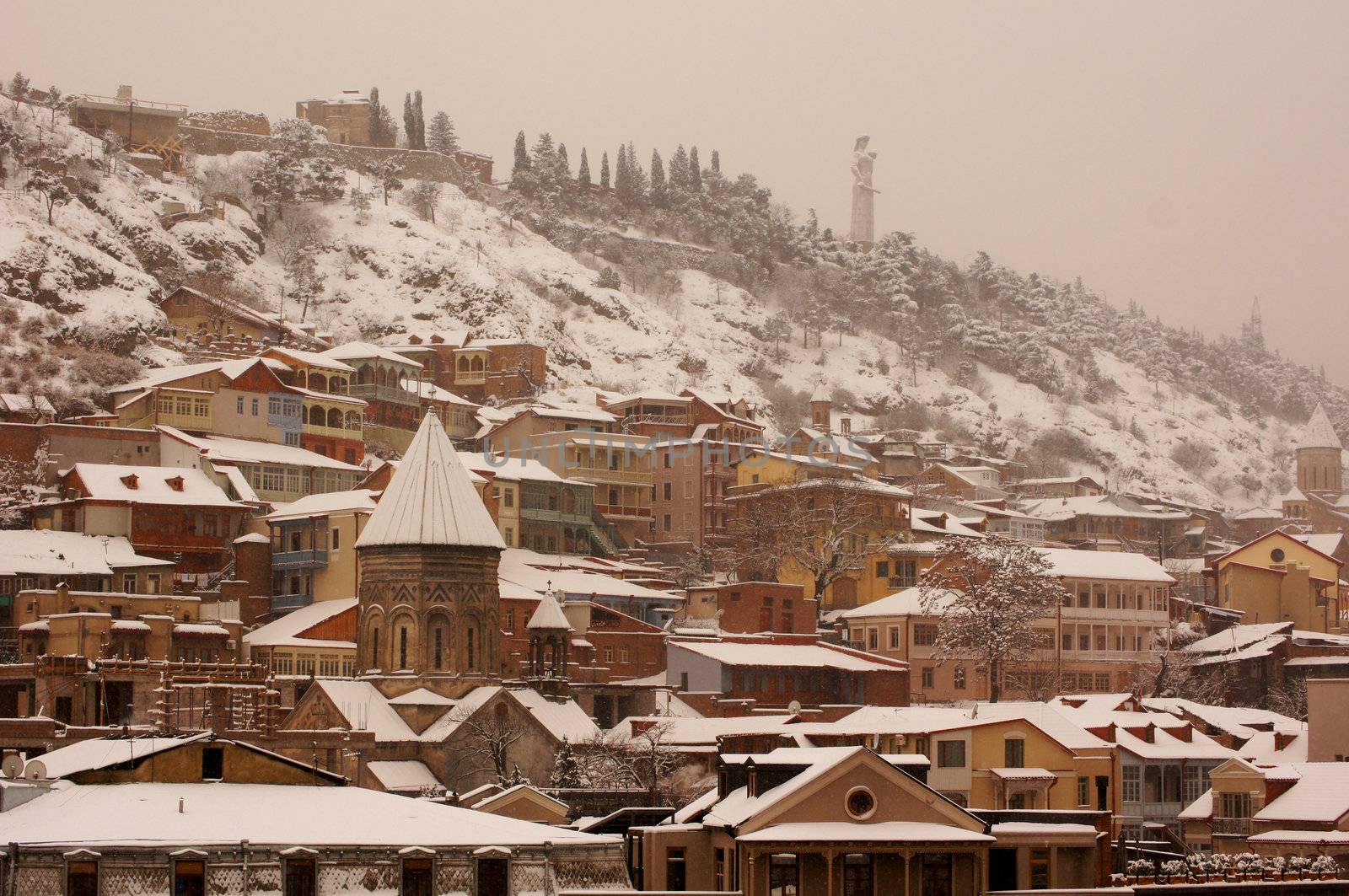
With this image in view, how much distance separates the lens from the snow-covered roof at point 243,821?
126 ft

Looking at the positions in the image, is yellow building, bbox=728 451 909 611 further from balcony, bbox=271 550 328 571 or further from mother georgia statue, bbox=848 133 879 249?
mother georgia statue, bbox=848 133 879 249

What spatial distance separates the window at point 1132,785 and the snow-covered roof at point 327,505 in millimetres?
28344

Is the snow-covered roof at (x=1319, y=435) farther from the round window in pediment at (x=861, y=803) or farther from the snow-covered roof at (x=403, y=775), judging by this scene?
the round window in pediment at (x=861, y=803)

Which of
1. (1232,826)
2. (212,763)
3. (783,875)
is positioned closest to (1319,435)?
(1232,826)

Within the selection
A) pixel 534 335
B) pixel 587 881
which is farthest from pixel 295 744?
pixel 534 335

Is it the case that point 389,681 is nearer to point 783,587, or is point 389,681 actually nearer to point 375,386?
point 783,587

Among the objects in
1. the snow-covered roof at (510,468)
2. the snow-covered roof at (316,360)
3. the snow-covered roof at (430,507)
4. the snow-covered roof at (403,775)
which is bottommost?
the snow-covered roof at (403,775)

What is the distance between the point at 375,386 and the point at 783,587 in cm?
2853

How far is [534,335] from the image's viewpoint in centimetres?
13312

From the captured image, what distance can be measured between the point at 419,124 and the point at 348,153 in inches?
445

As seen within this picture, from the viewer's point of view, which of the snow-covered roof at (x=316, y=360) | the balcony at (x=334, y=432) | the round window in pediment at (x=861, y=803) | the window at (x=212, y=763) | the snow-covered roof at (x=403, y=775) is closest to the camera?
the window at (x=212, y=763)

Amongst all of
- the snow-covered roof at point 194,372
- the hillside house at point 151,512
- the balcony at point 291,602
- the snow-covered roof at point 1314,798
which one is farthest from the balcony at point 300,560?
the snow-covered roof at point 1314,798

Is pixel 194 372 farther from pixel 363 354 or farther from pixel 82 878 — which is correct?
pixel 82 878

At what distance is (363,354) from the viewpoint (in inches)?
4441
